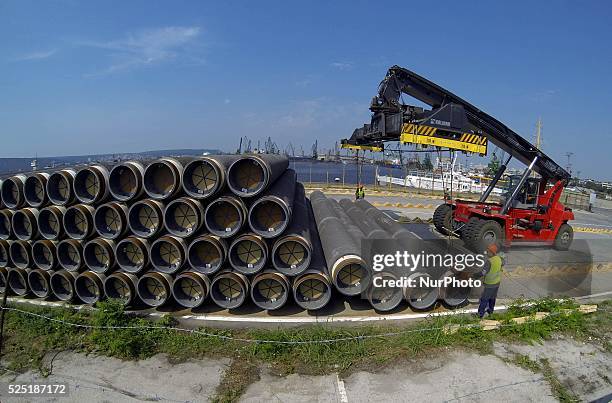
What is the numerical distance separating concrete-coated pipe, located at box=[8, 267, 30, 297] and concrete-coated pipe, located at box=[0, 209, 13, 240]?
0.77 m

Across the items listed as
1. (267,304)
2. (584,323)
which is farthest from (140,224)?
(584,323)

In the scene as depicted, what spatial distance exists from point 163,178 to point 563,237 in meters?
13.2

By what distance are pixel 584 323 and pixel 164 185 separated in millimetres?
9114

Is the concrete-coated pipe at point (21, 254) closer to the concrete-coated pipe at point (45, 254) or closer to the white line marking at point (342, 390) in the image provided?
the concrete-coated pipe at point (45, 254)

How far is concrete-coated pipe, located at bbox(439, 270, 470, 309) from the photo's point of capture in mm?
7183

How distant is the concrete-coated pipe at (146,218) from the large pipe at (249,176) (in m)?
1.55

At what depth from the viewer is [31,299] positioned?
7.58 m

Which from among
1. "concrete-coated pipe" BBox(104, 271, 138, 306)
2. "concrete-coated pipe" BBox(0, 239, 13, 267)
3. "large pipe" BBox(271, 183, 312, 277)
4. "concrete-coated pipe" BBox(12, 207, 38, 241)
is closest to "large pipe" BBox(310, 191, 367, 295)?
"large pipe" BBox(271, 183, 312, 277)

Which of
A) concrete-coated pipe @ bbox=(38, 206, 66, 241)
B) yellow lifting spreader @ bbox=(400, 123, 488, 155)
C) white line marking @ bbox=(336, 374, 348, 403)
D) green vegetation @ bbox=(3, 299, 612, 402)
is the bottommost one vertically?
white line marking @ bbox=(336, 374, 348, 403)

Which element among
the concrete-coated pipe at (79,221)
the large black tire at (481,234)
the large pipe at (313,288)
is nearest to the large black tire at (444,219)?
the large black tire at (481,234)

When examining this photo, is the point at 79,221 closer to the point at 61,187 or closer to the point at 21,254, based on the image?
the point at 61,187

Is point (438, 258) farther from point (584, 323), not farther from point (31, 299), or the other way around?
point (31, 299)

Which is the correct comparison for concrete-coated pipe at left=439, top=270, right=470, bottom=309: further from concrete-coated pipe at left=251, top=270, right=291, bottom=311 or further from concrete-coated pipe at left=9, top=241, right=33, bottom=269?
concrete-coated pipe at left=9, top=241, right=33, bottom=269

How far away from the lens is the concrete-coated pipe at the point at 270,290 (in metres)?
6.72
